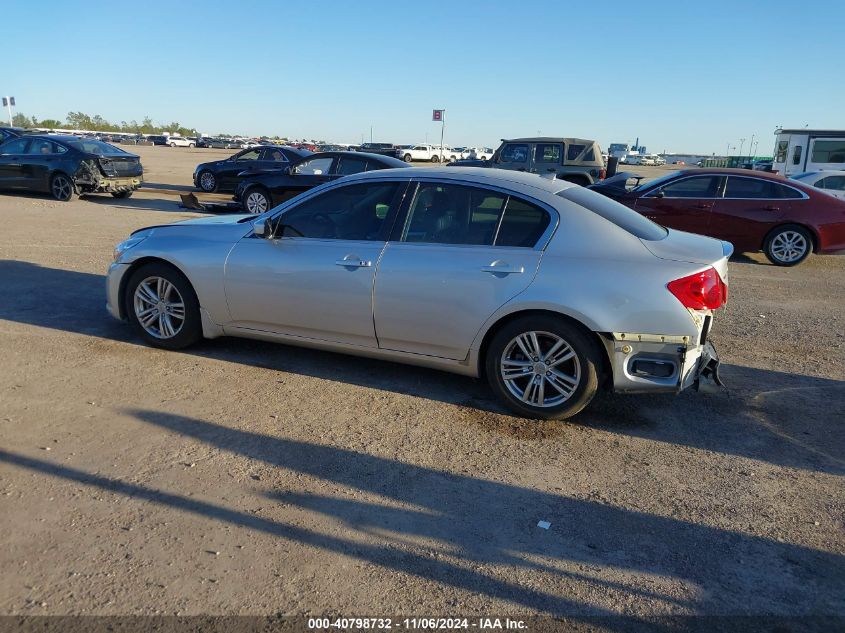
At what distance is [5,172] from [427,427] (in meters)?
16.7

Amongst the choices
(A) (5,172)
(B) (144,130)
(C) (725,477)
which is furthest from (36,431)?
(B) (144,130)

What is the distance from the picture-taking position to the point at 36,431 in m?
4.14

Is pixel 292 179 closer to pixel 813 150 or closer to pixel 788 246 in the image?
pixel 788 246

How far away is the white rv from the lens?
917 inches

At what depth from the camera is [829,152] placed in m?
23.6

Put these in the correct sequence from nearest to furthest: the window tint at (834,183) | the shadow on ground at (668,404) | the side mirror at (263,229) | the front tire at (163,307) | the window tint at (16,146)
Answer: the shadow on ground at (668,404) < the side mirror at (263,229) < the front tire at (163,307) < the window tint at (834,183) < the window tint at (16,146)

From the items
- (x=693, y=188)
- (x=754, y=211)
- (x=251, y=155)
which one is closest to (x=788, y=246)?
(x=754, y=211)

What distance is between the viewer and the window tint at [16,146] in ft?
54.8

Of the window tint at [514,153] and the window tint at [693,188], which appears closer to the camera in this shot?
the window tint at [693,188]

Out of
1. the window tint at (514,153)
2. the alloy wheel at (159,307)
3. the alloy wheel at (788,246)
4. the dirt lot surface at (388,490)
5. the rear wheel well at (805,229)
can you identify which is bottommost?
the dirt lot surface at (388,490)

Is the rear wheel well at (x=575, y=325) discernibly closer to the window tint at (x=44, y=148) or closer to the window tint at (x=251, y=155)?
the window tint at (x=44, y=148)

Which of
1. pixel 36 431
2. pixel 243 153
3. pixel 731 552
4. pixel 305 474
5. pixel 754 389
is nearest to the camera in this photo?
pixel 731 552

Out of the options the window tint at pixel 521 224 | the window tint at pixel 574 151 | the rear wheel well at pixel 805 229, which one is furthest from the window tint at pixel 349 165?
the window tint at pixel 521 224

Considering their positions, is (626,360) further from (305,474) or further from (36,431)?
(36,431)
